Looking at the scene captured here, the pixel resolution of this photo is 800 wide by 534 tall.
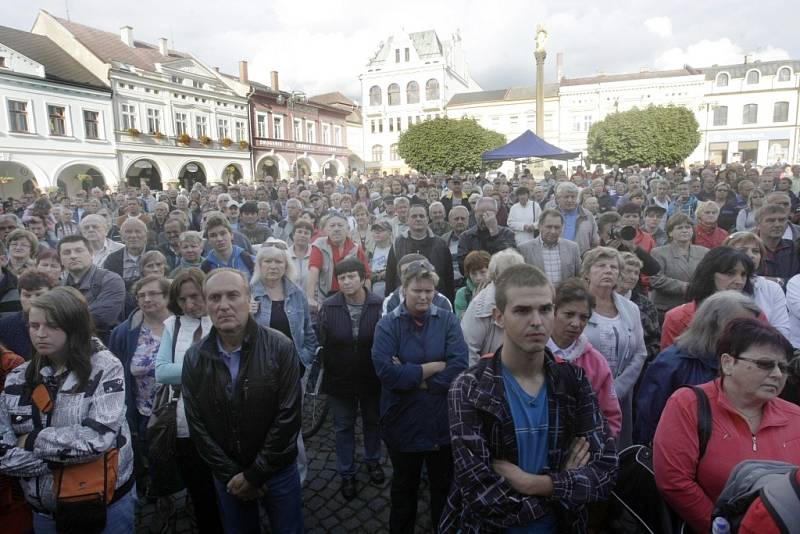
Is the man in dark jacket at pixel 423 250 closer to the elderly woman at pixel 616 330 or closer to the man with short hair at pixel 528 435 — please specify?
the elderly woman at pixel 616 330

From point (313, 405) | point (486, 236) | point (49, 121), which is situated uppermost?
point (49, 121)

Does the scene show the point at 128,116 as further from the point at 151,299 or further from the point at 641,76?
the point at 641,76

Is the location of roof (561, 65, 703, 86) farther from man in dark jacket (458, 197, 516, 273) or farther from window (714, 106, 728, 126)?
man in dark jacket (458, 197, 516, 273)

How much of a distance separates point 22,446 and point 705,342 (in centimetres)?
362

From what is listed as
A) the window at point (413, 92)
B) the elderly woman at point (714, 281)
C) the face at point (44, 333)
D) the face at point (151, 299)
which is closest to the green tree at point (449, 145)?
the window at point (413, 92)

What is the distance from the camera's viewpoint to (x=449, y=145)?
3512cm

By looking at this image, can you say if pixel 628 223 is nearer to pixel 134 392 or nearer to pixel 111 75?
pixel 134 392

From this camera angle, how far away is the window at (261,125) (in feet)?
122

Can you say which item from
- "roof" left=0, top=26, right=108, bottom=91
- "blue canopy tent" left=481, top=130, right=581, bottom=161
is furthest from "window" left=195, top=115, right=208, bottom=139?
"blue canopy tent" left=481, top=130, right=581, bottom=161

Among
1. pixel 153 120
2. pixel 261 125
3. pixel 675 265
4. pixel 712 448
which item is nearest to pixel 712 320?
pixel 712 448

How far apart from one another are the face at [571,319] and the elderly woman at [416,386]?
0.69m

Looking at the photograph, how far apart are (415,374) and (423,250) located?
2595 millimetres

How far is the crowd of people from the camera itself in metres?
1.98

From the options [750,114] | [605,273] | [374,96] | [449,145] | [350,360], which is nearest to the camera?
[605,273]
